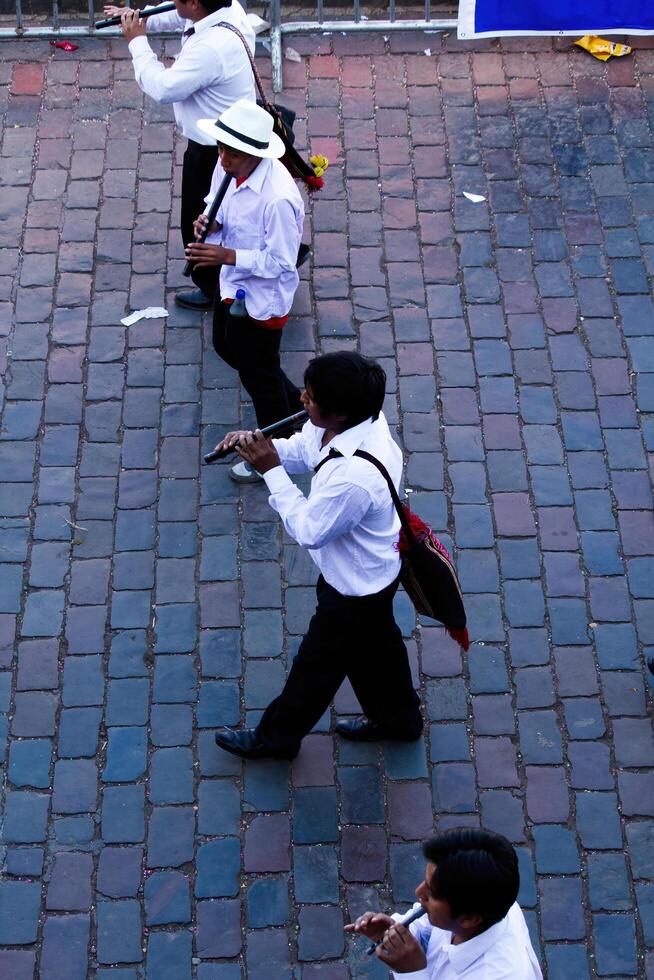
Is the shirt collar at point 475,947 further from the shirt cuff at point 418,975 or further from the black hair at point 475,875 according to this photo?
the shirt cuff at point 418,975

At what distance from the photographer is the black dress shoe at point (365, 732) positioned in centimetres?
555

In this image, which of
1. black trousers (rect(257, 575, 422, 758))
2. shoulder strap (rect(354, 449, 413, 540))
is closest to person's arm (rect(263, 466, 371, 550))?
shoulder strap (rect(354, 449, 413, 540))

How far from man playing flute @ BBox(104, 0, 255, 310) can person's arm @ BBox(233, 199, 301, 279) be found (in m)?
0.85

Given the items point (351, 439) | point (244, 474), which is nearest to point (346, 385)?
point (351, 439)

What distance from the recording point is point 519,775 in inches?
215

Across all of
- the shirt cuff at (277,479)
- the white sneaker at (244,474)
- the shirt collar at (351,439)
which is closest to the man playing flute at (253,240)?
the white sneaker at (244,474)

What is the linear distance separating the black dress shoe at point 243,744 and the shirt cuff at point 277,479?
1.25 meters

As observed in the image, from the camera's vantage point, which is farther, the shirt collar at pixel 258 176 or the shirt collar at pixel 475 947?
the shirt collar at pixel 258 176

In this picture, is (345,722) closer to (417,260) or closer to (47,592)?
(47,592)

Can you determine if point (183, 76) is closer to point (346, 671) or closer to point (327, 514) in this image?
point (327, 514)

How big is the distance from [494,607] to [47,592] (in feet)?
6.99

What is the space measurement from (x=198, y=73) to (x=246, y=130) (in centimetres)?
99

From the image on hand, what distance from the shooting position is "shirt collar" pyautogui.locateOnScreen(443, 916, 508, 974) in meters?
3.49

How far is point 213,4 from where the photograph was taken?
6.48 meters
